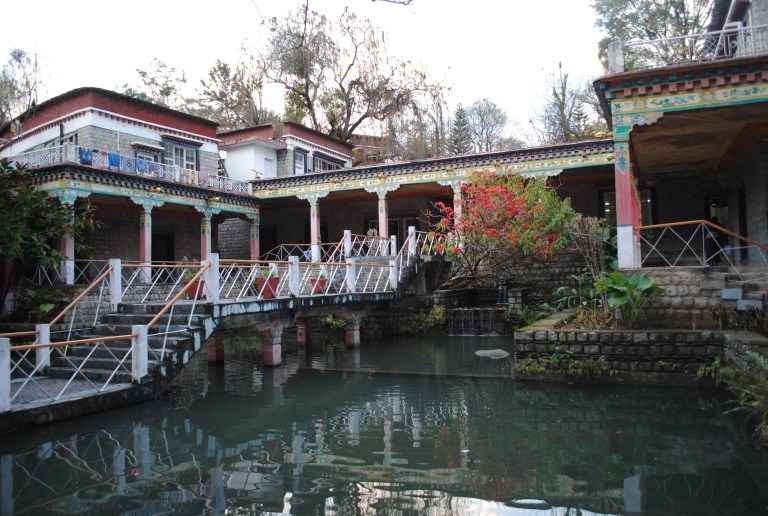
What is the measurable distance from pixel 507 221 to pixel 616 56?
5419 millimetres

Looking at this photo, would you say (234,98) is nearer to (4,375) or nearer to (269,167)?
(269,167)

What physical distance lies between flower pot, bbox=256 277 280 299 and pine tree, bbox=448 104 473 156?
2207cm

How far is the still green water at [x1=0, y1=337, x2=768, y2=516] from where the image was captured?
14.7ft

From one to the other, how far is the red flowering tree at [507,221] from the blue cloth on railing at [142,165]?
991 cm

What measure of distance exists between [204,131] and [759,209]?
18795 millimetres

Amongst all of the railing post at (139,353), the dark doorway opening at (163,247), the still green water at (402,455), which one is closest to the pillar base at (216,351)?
the still green water at (402,455)

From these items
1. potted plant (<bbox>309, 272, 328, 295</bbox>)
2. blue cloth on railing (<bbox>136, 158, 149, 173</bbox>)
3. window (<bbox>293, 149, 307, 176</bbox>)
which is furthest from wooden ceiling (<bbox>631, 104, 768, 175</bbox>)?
window (<bbox>293, 149, 307, 176</bbox>)

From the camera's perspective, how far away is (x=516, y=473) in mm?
5027

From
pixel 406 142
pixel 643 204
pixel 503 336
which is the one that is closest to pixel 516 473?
pixel 503 336

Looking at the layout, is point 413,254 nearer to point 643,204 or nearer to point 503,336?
point 503,336

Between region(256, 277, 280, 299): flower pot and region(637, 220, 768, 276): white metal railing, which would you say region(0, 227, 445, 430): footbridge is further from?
region(637, 220, 768, 276): white metal railing

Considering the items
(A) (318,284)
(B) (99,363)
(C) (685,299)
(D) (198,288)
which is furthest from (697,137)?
(B) (99,363)

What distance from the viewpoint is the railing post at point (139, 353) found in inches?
307

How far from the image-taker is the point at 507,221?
14367 millimetres
